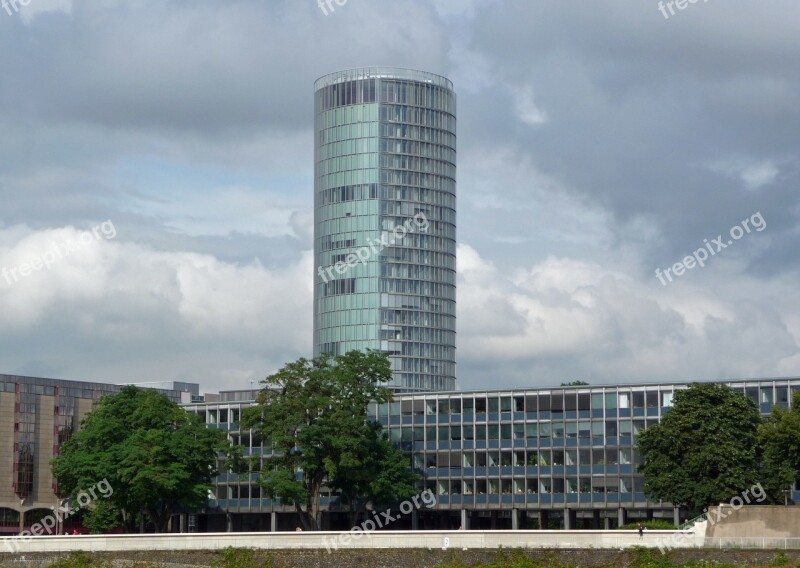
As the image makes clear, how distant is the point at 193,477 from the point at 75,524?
4261 centimetres

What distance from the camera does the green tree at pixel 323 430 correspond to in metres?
118

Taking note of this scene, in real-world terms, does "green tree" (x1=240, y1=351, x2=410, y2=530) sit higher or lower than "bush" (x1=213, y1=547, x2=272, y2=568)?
higher

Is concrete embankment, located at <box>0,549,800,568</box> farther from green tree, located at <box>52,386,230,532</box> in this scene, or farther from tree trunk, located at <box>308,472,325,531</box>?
tree trunk, located at <box>308,472,325,531</box>

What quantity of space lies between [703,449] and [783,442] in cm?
1127

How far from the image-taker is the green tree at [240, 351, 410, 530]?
118125 mm

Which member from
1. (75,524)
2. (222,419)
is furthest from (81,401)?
(222,419)

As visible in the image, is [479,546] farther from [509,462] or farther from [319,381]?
[509,462]

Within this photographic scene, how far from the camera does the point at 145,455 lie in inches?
4656

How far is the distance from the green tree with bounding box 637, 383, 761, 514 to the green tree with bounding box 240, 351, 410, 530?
25.5 meters

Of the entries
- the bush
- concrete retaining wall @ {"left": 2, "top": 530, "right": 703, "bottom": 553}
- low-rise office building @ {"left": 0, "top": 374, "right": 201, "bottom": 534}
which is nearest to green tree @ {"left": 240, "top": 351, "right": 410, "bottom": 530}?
concrete retaining wall @ {"left": 2, "top": 530, "right": 703, "bottom": 553}

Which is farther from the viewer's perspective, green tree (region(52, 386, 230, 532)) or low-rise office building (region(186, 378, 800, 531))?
low-rise office building (region(186, 378, 800, 531))

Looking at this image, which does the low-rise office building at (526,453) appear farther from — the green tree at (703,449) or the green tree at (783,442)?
the green tree at (783,442)

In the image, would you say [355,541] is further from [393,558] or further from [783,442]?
[783,442]

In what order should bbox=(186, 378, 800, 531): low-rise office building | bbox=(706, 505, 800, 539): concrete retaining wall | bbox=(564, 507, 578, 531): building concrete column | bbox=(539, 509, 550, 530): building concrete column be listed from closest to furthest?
bbox=(706, 505, 800, 539): concrete retaining wall → bbox=(186, 378, 800, 531): low-rise office building → bbox=(564, 507, 578, 531): building concrete column → bbox=(539, 509, 550, 530): building concrete column
